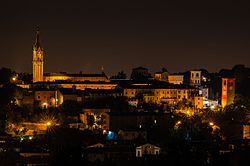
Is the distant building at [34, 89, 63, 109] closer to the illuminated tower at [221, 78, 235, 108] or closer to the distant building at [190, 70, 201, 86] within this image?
the illuminated tower at [221, 78, 235, 108]

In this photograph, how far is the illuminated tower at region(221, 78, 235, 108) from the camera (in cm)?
4431

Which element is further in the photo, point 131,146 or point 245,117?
point 245,117

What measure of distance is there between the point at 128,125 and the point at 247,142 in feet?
17.4

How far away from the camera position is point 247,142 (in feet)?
102

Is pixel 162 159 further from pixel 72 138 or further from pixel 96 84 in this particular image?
pixel 96 84

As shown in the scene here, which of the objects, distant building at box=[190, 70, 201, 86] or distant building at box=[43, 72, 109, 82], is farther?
distant building at box=[190, 70, 201, 86]

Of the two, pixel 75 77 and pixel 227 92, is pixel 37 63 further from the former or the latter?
pixel 227 92

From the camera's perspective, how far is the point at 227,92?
4494 cm

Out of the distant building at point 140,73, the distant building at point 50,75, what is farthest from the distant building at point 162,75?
the distant building at point 50,75

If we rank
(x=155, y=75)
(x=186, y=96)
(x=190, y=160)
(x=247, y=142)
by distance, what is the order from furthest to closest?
(x=155, y=75), (x=186, y=96), (x=247, y=142), (x=190, y=160)

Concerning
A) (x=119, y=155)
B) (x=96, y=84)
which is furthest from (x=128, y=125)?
(x=96, y=84)

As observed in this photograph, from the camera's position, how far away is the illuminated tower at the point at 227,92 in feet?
145

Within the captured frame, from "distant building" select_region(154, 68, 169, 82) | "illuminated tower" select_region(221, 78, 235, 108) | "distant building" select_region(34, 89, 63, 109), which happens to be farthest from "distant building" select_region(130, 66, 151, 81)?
"distant building" select_region(34, 89, 63, 109)

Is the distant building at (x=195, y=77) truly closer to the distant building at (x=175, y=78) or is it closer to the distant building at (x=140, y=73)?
the distant building at (x=175, y=78)
